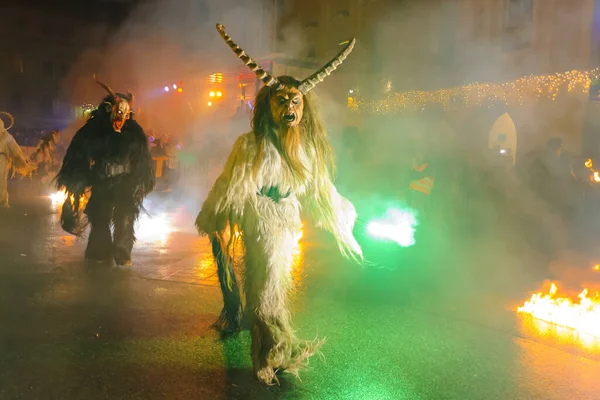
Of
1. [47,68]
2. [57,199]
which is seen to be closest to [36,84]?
[47,68]

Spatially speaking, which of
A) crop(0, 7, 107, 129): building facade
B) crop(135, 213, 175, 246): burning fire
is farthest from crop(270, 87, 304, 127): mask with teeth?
crop(0, 7, 107, 129): building facade

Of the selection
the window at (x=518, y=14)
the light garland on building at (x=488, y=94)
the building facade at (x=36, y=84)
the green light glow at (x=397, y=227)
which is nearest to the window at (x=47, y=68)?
the building facade at (x=36, y=84)

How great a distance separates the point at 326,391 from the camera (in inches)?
123

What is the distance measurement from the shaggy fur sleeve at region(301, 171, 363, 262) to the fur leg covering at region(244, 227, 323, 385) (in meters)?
0.34

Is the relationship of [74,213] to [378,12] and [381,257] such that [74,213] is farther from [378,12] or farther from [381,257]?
[378,12]

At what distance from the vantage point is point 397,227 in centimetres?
880

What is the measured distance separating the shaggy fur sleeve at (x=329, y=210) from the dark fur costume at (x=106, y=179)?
2.81 metres

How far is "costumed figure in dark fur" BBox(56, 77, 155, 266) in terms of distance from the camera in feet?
18.7

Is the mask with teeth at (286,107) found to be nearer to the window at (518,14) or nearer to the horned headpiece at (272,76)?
the horned headpiece at (272,76)

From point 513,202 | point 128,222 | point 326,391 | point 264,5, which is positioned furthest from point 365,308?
point 264,5

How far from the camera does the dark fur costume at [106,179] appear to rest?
5719 mm

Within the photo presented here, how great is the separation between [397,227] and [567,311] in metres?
4.17

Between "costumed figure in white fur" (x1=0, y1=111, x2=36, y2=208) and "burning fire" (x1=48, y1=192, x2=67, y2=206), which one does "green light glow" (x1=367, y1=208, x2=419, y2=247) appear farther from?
"costumed figure in white fur" (x1=0, y1=111, x2=36, y2=208)

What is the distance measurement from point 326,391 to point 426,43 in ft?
32.0
